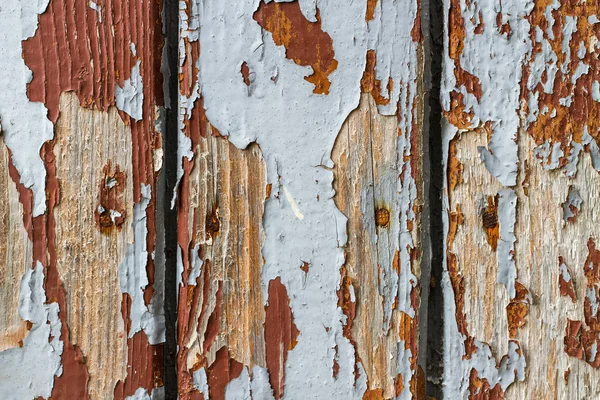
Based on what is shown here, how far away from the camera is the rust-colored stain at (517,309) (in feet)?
1.61

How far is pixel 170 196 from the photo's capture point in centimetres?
50

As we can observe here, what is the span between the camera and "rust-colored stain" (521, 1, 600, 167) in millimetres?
485

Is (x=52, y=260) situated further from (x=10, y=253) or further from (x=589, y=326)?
(x=589, y=326)

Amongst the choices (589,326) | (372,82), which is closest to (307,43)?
(372,82)

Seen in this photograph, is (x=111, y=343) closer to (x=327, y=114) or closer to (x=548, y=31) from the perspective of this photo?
(x=327, y=114)

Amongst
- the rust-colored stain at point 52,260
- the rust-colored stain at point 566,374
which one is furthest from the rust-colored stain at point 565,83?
the rust-colored stain at point 52,260

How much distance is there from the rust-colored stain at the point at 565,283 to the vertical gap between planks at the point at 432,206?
115 mm

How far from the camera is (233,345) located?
50cm

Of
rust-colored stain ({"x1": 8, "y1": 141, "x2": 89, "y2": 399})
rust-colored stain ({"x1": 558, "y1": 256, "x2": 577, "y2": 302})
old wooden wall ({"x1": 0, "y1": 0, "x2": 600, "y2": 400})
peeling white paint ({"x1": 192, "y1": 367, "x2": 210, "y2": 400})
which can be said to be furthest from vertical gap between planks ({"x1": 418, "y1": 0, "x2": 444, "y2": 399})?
rust-colored stain ({"x1": 8, "y1": 141, "x2": 89, "y2": 399})

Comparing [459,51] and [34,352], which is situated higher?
[459,51]

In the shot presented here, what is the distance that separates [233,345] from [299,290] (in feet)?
0.29

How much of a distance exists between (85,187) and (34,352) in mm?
174

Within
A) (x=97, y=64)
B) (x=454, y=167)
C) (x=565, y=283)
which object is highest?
(x=97, y=64)

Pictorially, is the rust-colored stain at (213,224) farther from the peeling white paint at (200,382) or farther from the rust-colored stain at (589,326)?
the rust-colored stain at (589,326)
